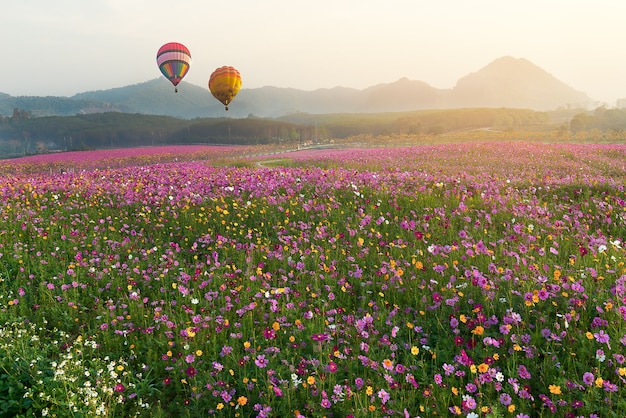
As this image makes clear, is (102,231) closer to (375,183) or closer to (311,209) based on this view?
(311,209)

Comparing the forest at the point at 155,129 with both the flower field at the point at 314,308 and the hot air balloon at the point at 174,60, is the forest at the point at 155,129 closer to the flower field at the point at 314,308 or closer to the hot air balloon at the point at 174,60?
the hot air balloon at the point at 174,60

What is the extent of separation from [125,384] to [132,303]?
1642mm

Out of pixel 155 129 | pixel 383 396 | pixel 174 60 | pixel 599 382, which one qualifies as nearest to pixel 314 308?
pixel 383 396

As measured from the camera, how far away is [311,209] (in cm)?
961

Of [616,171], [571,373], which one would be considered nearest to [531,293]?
[571,373]

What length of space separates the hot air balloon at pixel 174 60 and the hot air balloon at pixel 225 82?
3285mm

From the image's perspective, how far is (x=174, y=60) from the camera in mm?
40469

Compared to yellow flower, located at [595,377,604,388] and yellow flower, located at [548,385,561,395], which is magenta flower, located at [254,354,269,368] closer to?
yellow flower, located at [548,385,561,395]

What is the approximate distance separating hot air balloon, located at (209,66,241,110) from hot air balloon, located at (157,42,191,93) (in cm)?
328

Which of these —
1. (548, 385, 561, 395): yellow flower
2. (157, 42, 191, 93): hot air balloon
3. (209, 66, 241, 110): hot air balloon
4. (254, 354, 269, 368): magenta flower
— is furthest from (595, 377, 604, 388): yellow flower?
(209, 66, 241, 110): hot air balloon

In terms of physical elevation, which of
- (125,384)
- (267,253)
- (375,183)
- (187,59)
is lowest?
(125,384)

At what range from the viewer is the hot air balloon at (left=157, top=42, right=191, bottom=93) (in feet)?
133

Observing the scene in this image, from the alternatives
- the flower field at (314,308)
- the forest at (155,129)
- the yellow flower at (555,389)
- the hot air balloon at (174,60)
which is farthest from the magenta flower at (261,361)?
the forest at (155,129)

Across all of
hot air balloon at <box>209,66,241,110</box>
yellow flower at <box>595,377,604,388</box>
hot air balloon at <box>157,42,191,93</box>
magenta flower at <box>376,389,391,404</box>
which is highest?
hot air balloon at <box>157,42,191,93</box>
